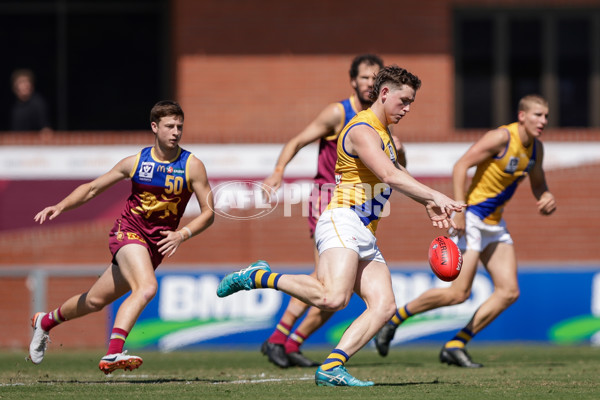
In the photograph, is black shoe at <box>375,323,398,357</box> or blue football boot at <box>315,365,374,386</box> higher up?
blue football boot at <box>315,365,374,386</box>

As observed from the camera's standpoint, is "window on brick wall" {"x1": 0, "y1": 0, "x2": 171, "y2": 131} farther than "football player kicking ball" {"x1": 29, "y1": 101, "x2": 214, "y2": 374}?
Yes

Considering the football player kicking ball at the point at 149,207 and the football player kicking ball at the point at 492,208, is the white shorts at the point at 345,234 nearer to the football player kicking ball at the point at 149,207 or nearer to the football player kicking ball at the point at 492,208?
the football player kicking ball at the point at 149,207

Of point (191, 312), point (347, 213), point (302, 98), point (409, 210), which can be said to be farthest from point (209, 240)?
point (347, 213)

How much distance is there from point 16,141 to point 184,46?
3466 millimetres

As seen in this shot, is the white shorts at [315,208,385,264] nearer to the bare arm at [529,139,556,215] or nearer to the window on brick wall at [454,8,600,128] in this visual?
the bare arm at [529,139,556,215]

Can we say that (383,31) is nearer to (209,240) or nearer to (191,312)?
(209,240)

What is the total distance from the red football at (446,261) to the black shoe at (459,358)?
2.27 m

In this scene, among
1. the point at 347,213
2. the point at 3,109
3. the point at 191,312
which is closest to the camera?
the point at 347,213

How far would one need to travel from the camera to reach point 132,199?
8625 mm

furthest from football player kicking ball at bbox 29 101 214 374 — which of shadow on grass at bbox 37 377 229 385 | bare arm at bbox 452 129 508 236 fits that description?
bare arm at bbox 452 129 508 236

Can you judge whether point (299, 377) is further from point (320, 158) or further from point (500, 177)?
point (500, 177)

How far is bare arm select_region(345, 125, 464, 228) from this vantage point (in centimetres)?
718

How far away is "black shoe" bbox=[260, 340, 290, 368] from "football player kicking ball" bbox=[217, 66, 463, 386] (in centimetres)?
222

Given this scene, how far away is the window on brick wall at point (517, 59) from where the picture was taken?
1830cm
